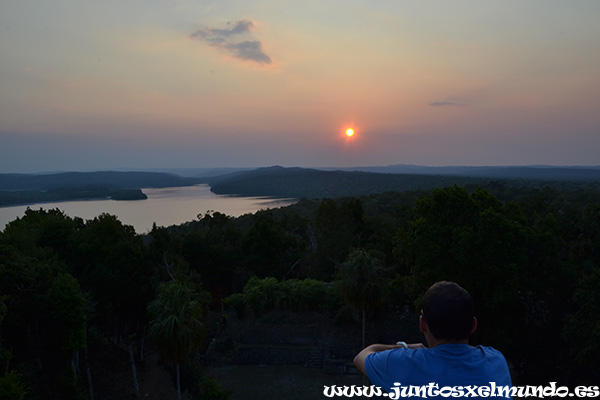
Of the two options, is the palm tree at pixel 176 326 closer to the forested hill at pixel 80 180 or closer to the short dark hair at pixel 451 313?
the short dark hair at pixel 451 313

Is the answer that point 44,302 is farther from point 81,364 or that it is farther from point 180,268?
point 180,268

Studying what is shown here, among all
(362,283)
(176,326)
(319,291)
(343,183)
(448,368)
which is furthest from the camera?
(343,183)

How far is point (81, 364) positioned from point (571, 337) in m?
18.6

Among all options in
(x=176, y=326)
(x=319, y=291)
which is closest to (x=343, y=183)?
(x=319, y=291)

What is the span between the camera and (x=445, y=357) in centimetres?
159

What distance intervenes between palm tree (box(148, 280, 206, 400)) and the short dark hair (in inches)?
447

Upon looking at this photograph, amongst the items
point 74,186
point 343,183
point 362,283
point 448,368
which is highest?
point 343,183

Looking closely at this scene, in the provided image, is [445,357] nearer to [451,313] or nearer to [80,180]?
[451,313]

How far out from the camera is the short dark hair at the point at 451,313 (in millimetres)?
1657

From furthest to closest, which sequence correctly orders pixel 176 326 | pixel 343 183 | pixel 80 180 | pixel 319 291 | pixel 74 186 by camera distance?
pixel 80 180, pixel 74 186, pixel 343 183, pixel 319 291, pixel 176 326

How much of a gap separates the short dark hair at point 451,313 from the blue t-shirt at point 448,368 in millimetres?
55

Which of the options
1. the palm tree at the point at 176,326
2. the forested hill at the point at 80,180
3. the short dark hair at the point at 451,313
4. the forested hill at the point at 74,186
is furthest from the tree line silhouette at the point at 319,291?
the forested hill at the point at 80,180

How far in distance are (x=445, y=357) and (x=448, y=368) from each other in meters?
0.04

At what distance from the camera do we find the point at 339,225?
25281 millimetres
